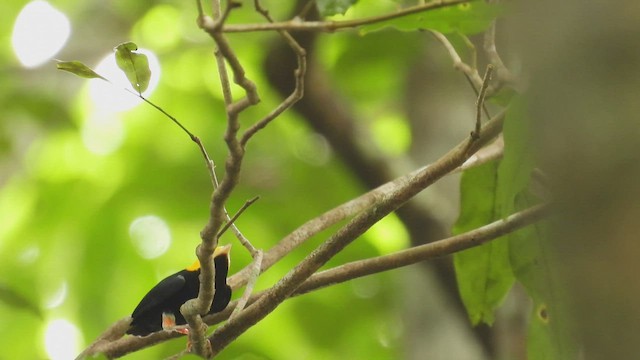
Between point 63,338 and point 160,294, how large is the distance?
2.05m

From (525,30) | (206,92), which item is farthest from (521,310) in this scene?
(525,30)

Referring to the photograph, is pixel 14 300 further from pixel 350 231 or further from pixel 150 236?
pixel 150 236

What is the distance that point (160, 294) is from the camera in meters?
1.83

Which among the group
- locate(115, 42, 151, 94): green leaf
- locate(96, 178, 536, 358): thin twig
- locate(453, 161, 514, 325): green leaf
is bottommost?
locate(453, 161, 514, 325): green leaf

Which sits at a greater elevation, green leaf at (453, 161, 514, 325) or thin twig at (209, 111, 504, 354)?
Result: thin twig at (209, 111, 504, 354)

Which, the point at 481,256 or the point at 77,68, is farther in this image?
the point at 481,256

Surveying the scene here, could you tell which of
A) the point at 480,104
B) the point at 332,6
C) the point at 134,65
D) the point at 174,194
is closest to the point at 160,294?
the point at 134,65

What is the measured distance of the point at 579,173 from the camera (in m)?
0.52

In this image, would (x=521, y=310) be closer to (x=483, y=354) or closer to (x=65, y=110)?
(x=483, y=354)

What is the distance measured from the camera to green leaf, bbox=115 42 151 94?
58.5 inches

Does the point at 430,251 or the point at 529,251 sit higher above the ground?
the point at 430,251

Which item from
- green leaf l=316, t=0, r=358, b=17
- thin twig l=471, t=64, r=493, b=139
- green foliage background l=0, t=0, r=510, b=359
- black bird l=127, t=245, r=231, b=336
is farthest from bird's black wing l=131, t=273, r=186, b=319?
green foliage background l=0, t=0, r=510, b=359

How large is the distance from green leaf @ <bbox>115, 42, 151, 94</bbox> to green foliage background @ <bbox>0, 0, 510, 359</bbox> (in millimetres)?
1702

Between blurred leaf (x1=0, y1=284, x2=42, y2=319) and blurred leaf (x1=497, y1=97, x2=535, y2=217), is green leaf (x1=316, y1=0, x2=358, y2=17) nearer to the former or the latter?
blurred leaf (x1=497, y1=97, x2=535, y2=217)
